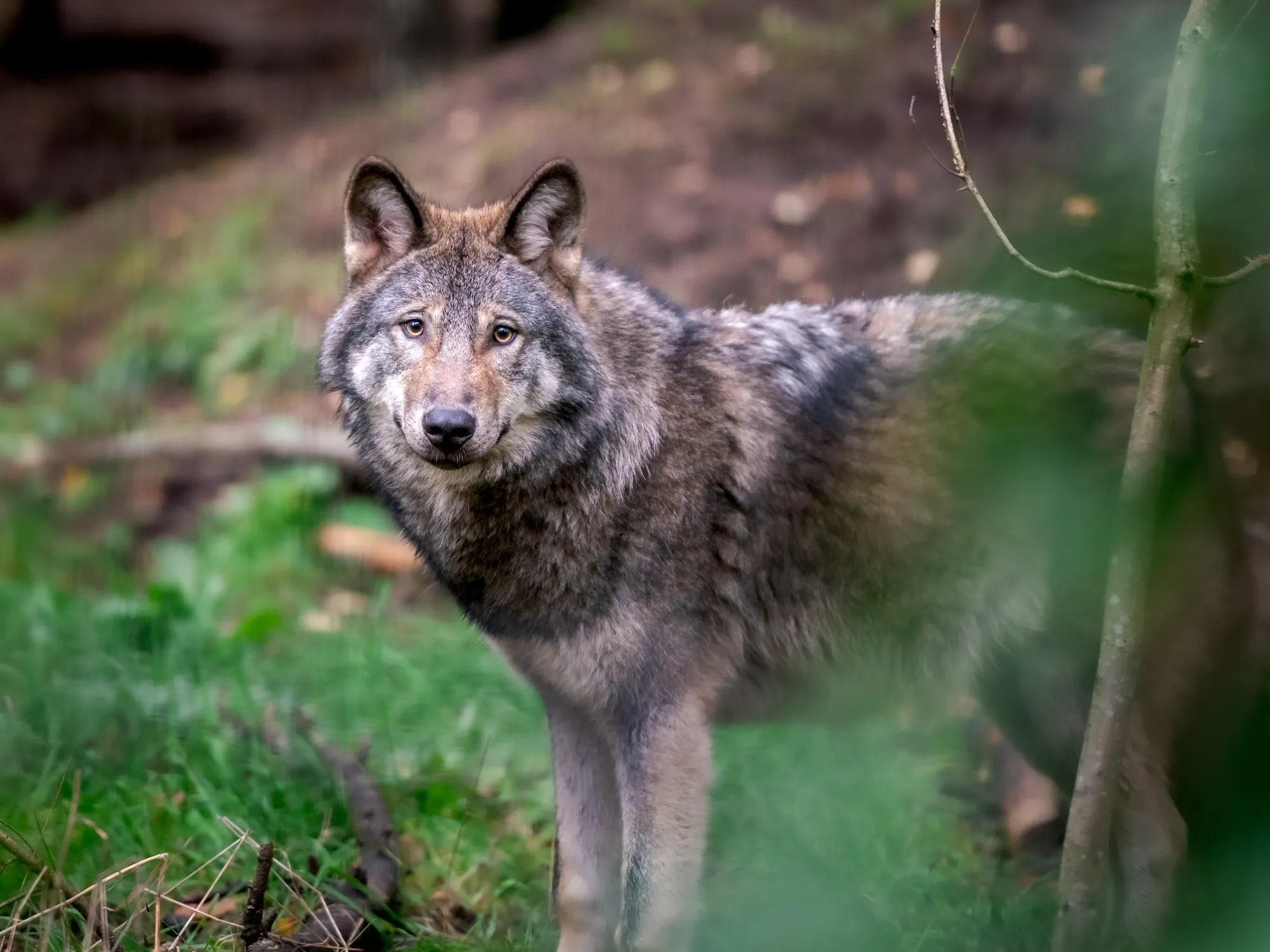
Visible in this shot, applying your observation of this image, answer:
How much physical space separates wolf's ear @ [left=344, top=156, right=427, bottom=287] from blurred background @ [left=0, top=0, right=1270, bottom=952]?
724 millimetres

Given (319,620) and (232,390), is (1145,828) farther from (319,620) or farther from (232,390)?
(232,390)

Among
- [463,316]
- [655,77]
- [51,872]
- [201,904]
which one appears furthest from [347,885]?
[655,77]

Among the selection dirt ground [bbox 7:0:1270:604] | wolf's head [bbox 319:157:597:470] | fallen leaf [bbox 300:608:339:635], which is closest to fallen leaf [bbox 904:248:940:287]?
dirt ground [bbox 7:0:1270:604]

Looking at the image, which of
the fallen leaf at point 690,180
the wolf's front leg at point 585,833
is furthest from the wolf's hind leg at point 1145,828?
the fallen leaf at point 690,180

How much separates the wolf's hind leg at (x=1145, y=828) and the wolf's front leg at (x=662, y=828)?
1366 mm

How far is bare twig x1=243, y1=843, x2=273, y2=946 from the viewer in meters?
3.14

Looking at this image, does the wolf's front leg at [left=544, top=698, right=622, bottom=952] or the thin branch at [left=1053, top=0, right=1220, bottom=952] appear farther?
the wolf's front leg at [left=544, top=698, right=622, bottom=952]

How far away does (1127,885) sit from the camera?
395 cm

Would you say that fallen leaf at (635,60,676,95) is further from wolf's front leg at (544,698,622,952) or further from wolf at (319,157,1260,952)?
wolf's front leg at (544,698,622,952)

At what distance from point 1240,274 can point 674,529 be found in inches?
83.7

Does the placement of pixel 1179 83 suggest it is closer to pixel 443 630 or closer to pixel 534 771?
pixel 534 771

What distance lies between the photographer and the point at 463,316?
12.1ft

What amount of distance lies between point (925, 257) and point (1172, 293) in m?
5.63

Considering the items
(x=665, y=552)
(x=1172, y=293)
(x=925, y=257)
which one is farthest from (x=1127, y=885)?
(x=925, y=257)
